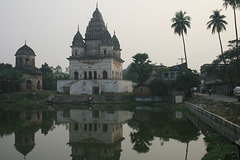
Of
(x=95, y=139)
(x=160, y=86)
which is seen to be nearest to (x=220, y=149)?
(x=95, y=139)

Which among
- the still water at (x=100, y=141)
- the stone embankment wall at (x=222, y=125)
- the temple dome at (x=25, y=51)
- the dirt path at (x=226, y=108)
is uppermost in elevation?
the temple dome at (x=25, y=51)

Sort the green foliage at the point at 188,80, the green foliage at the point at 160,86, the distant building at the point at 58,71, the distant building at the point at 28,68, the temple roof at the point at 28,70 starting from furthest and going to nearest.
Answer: the distant building at the point at 58,71, the temple roof at the point at 28,70, the distant building at the point at 28,68, the green foliage at the point at 160,86, the green foliage at the point at 188,80

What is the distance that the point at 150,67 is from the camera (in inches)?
1763

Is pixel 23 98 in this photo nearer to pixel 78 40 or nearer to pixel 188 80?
pixel 78 40

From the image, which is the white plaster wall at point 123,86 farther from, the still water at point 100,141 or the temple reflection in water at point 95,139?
the still water at point 100,141

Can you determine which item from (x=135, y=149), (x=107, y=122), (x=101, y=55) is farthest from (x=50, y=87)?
(x=135, y=149)

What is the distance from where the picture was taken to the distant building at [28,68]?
47344mm

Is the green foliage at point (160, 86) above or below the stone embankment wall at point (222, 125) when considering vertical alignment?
above

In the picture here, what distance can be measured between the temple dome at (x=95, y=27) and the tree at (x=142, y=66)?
368 inches

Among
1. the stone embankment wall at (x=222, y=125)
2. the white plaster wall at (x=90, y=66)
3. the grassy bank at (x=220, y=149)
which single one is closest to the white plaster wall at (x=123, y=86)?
the white plaster wall at (x=90, y=66)

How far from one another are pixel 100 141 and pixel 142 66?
31.3 meters

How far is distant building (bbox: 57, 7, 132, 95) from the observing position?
140 feet

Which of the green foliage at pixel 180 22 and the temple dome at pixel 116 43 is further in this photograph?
the temple dome at pixel 116 43

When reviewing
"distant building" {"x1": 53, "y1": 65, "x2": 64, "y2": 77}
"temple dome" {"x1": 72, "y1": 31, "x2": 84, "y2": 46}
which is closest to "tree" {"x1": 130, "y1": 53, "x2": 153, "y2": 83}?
"temple dome" {"x1": 72, "y1": 31, "x2": 84, "y2": 46}
